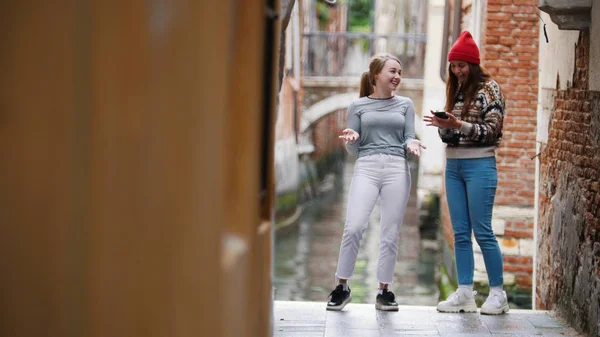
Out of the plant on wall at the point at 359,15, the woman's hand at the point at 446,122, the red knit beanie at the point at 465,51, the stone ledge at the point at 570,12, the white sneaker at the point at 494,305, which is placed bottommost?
the white sneaker at the point at 494,305

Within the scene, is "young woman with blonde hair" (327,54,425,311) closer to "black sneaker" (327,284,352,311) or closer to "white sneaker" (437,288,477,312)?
"black sneaker" (327,284,352,311)

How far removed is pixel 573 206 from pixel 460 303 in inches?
34.0

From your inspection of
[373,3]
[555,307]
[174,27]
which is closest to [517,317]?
[555,307]

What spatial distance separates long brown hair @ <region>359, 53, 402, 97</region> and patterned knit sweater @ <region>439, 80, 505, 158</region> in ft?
1.52

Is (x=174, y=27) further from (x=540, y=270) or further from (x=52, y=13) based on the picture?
(x=540, y=270)

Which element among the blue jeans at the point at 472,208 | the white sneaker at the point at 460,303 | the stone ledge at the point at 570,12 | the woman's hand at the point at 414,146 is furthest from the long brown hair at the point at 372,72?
the white sneaker at the point at 460,303

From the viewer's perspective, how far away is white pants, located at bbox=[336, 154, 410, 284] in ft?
17.9

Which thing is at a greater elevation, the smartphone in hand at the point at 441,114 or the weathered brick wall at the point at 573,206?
the smartphone in hand at the point at 441,114

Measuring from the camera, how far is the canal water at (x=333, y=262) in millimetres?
13211

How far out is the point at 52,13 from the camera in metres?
2.35

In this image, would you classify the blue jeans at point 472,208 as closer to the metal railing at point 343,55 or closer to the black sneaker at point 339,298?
the black sneaker at point 339,298

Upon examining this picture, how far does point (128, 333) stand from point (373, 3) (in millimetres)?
39172

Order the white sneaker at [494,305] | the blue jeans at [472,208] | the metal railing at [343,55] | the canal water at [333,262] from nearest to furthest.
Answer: the blue jeans at [472,208] < the white sneaker at [494,305] < the canal water at [333,262] < the metal railing at [343,55]

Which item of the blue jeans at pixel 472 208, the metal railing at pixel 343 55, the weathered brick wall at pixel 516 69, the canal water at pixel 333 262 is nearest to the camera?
the blue jeans at pixel 472 208
